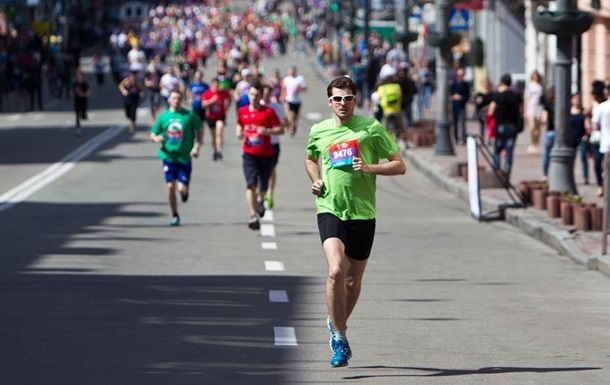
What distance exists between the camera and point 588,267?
17.0 m

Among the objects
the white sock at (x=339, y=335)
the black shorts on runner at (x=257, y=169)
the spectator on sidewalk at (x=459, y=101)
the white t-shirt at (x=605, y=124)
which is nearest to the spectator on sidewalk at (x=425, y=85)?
the spectator on sidewalk at (x=459, y=101)

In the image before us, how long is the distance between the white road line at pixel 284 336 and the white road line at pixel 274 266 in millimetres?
4024

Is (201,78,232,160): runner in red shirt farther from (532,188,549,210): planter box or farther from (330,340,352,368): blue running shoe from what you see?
(330,340,352,368): blue running shoe

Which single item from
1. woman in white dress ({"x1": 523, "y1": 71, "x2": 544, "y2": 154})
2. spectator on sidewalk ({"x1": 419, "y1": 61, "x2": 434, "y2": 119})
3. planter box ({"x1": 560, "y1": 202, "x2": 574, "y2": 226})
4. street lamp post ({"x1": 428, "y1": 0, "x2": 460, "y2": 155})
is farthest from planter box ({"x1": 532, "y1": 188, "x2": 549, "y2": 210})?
spectator on sidewalk ({"x1": 419, "y1": 61, "x2": 434, "y2": 119})

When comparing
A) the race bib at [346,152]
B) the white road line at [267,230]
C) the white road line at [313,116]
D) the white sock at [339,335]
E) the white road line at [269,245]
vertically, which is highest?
the race bib at [346,152]

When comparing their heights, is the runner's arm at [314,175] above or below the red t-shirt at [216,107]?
above

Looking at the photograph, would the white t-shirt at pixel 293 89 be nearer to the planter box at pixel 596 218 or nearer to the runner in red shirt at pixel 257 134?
the runner in red shirt at pixel 257 134

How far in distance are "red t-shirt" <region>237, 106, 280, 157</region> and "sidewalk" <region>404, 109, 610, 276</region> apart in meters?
3.08

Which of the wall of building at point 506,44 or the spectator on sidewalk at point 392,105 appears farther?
the wall of building at point 506,44

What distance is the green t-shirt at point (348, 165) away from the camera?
10.9 meters

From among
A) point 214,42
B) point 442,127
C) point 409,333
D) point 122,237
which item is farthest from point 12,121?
point 214,42

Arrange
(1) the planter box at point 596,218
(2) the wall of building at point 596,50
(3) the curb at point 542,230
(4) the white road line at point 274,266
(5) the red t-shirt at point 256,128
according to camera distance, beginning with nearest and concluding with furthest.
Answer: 1. (4) the white road line at point 274,266
2. (3) the curb at point 542,230
3. (1) the planter box at point 596,218
4. (5) the red t-shirt at point 256,128
5. (2) the wall of building at point 596,50

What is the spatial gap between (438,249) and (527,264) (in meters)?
1.68

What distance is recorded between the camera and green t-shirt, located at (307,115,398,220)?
431 inches
